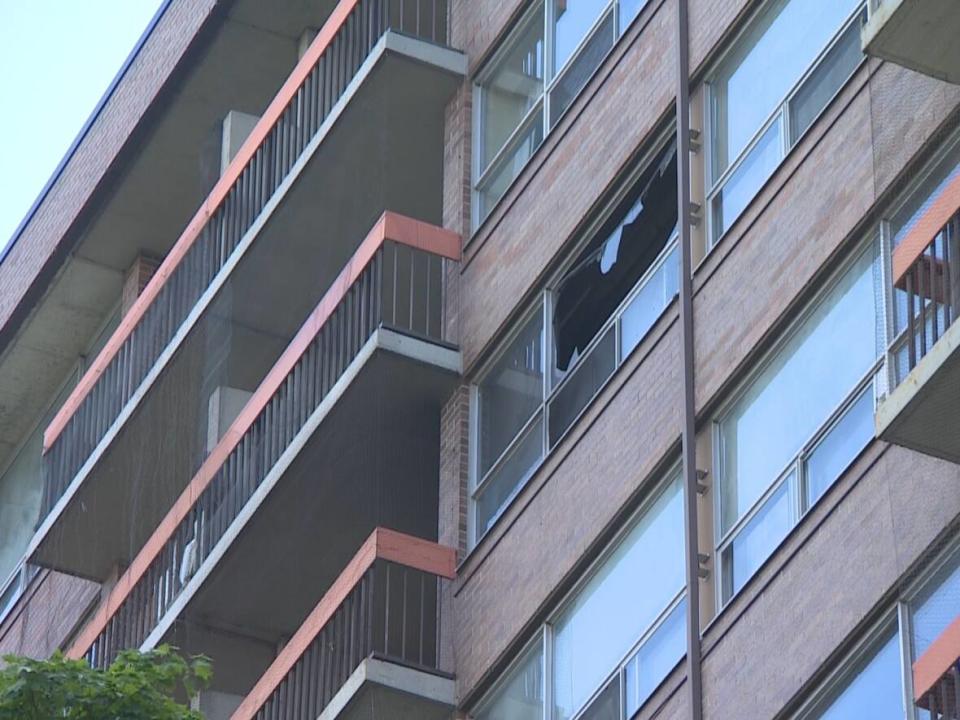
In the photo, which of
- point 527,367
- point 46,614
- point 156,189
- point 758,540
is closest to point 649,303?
point 527,367

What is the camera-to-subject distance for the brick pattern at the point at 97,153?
28984 millimetres

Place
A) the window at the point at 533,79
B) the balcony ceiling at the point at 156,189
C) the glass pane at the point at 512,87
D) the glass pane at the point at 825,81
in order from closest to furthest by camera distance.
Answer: the glass pane at the point at 825,81, the window at the point at 533,79, the glass pane at the point at 512,87, the balcony ceiling at the point at 156,189

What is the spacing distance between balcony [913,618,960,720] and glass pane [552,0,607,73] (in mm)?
9057

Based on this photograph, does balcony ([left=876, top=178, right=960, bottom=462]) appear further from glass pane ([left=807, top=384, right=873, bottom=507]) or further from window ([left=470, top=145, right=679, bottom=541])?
window ([left=470, top=145, right=679, bottom=541])

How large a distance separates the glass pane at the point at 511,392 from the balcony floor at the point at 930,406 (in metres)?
6.86

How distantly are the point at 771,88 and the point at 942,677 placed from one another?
6114 mm

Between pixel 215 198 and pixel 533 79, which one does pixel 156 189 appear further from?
pixel 533 79

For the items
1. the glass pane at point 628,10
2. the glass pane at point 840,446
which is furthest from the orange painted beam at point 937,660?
the glass pane at point 628,10

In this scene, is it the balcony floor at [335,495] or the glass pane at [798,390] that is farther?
the balcony floor at [335,495]

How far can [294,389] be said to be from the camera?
23812 mm

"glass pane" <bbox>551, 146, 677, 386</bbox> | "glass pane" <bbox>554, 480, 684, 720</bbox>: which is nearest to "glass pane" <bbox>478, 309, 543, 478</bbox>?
"glass pane" <bbox>551, 146, 677, 386</bbox>

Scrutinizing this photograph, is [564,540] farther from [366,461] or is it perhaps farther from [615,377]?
[366,461]

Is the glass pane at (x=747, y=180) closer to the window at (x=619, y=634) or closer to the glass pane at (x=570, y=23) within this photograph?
the window at (x=619, y=634)

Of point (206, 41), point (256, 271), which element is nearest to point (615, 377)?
point (256, 271)
